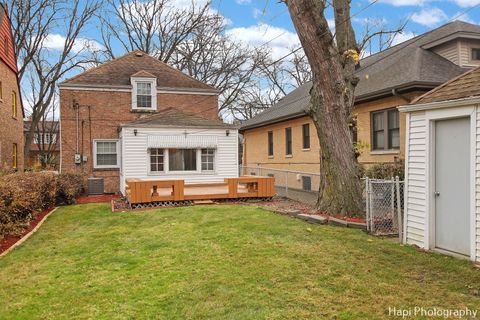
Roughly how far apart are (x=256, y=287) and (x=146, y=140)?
13238mm

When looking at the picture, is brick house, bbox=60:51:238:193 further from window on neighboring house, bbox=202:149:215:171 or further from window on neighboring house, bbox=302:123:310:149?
window on neighboring house, bbox=302:123:310:149

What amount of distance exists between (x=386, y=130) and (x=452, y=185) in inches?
314

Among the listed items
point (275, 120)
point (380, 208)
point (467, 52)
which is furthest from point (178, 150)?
point (467, 52)

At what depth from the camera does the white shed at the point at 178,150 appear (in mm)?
17219

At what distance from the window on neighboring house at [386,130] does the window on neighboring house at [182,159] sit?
756 cm

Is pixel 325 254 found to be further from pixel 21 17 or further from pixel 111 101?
pixel 21 17

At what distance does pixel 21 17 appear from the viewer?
30.1 metres

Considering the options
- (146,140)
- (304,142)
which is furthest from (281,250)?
(304,142)

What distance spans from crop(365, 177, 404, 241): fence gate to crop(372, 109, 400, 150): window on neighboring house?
5419 mm

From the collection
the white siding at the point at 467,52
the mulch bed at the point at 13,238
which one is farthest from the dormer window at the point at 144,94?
the white siding at the point at 467,52

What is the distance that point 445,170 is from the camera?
6.87m

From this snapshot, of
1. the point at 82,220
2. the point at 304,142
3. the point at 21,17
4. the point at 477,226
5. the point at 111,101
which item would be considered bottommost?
the point at 82,220

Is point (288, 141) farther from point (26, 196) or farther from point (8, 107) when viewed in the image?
point (26, 196)

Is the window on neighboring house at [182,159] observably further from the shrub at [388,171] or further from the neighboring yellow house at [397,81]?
the shrub at [388,171]
